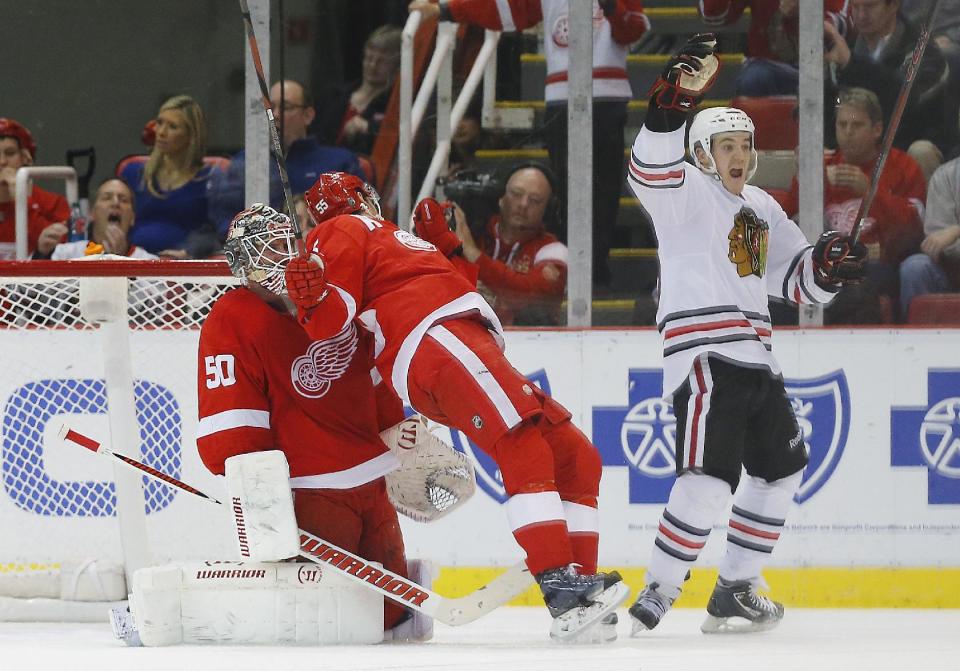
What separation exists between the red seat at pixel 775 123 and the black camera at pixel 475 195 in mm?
855

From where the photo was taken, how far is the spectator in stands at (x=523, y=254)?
4.93 m

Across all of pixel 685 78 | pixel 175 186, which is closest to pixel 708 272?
pixel 685 78

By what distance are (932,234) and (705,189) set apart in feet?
3.97

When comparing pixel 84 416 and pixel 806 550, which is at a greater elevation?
pixel 84 416

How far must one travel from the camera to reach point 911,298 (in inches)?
188

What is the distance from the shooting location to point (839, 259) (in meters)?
3.92

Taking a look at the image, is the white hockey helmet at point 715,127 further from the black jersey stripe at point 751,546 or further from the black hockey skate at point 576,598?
the black hockey skate at point 576,598

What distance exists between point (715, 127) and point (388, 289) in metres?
1.02

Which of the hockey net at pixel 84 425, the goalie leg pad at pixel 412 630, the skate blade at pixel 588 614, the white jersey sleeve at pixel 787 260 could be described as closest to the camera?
the skate blade at pixel 588 614

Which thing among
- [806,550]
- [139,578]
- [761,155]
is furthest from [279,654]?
[761,155]

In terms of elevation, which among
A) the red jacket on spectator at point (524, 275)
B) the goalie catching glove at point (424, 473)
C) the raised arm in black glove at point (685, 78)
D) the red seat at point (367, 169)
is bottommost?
the goalie catching glove at point (424, 473)

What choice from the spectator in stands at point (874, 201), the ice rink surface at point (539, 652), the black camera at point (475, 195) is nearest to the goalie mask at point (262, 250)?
the ice rink surface at point (539, 652)

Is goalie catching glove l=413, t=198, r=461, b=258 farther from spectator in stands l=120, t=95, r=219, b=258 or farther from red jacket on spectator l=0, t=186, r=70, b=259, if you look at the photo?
red jacket on spectator l=0, t=186, r=70, b=259

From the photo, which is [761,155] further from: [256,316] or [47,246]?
[47,246]
